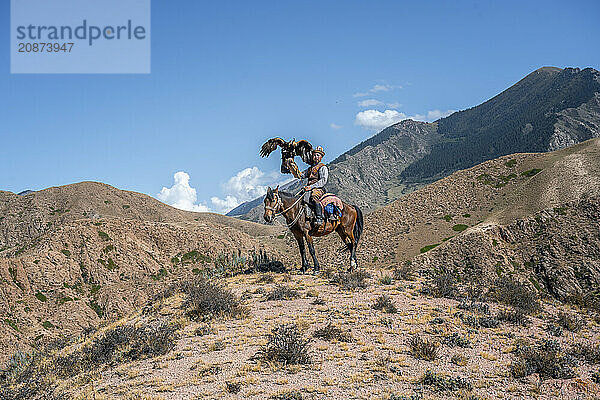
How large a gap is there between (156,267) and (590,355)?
27858 mm

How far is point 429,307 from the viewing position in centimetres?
1153

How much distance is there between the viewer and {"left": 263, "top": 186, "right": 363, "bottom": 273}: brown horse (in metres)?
13.4

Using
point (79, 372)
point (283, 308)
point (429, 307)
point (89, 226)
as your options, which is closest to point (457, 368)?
point (429, 307)

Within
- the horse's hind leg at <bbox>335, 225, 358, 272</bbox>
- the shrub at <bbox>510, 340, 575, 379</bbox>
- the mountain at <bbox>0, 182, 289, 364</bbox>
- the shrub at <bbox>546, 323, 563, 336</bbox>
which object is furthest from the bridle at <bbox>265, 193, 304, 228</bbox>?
the shrub at <bbox>546, 323, 563, 336</bbox>

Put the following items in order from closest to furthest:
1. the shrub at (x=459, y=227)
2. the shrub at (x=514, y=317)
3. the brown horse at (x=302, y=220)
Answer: the shrub at (x=514, y=317) < the brown horse at (x=302, y=220) < the shrub at (x=459, y=227)

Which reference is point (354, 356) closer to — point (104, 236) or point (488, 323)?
point (488, 323)

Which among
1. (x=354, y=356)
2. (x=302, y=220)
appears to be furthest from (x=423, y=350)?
(x=302, y=220)

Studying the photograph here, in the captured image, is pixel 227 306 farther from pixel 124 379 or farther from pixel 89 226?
pixel 89 226

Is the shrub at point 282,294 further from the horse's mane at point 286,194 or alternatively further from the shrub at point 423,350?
the shrub at point 423,350

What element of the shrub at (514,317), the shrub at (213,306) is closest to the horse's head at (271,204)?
the shrub at (213,306)

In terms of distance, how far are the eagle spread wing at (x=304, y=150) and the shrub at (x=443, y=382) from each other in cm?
929

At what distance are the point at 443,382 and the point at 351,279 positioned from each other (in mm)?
7157

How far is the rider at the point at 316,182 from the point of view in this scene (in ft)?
46.0

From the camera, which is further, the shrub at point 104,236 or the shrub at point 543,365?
the shrub at point 104,236
